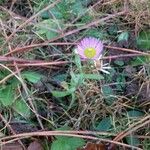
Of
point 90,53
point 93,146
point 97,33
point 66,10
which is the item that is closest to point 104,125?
point 93,146

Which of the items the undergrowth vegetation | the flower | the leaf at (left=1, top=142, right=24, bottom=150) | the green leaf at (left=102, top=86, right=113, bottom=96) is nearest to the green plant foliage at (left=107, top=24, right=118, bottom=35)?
the undergrowth vegetation

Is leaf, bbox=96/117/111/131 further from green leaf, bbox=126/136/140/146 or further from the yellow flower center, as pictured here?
the yellow flower center

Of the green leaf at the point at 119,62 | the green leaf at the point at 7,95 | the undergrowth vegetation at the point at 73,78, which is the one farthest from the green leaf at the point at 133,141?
the green leaf at the point at 7,95

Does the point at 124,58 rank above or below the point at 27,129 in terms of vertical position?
above

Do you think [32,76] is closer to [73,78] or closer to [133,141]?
[73,78]

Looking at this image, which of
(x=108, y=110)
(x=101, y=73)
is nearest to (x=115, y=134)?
(x=108, y=110)

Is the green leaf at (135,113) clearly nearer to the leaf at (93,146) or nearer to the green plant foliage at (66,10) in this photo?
the leaf at (93,146)

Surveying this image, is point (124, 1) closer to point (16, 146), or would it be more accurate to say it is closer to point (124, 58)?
point (124, 58)
